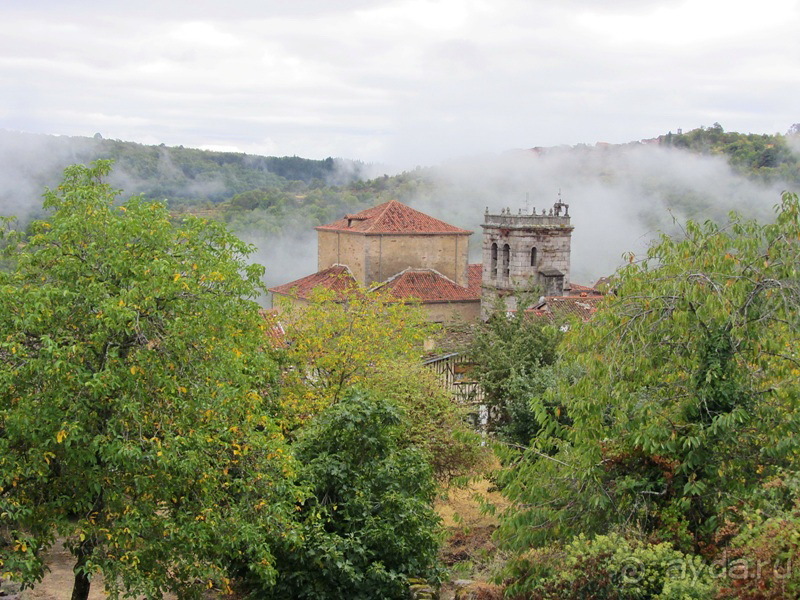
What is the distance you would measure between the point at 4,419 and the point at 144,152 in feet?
297

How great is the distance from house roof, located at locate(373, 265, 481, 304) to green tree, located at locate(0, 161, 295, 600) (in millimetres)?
25829

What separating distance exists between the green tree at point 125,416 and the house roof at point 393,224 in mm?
27312

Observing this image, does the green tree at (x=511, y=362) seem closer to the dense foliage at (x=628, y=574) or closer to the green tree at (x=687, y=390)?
the green tree at (x=687, y=390)

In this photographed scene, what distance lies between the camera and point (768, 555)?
763 cm

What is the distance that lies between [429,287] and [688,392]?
93.3 feet

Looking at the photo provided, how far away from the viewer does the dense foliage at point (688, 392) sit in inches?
373

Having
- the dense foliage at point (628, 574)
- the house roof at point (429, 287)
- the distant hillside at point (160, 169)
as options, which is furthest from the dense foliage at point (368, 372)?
the distant hillside at point (160, 169)

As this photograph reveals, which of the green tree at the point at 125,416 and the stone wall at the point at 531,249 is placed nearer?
the green tree at the point at 125,416

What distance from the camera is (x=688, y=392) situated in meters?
10.0

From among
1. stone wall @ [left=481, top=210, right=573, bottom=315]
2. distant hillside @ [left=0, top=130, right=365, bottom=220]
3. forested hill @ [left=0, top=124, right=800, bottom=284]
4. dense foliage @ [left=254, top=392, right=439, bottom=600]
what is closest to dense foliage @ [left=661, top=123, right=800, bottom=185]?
forested hill @ [left=0, top=124, right=800, bottom=284]

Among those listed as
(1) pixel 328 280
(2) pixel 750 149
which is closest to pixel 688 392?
(1) pixel 328 280

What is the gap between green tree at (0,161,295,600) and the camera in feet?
31.1

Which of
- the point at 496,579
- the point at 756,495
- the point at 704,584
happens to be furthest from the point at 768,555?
the point at 496,579

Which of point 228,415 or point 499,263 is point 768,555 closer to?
point 228,415
